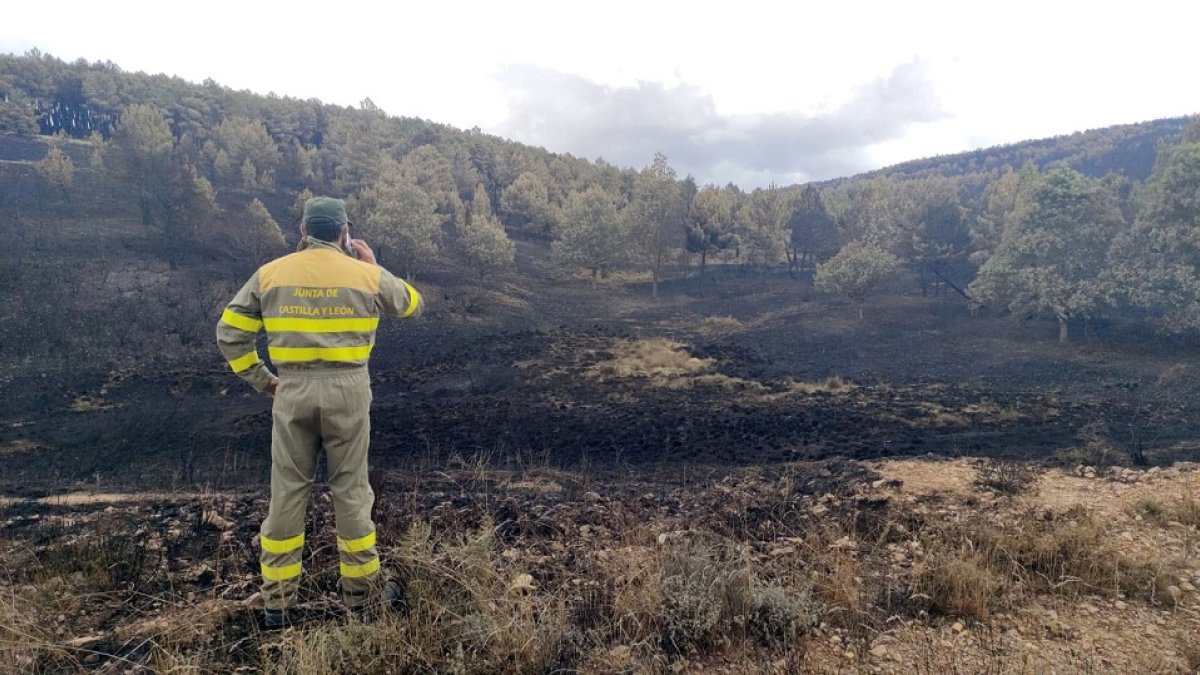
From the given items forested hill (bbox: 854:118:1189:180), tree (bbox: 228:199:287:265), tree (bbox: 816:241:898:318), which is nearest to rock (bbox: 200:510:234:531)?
tree (bbox: 228:199:287:265)

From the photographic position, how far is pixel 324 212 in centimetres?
315

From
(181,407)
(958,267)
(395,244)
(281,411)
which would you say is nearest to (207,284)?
(395,244)

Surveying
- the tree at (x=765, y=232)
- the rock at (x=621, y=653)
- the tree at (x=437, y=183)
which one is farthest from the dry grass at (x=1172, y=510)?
the tree at (x=437, y=183)

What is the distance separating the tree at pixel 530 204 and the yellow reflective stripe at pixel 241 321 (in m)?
48.7

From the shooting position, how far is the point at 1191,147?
19.3m

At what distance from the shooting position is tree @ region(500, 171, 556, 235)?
52062 millimetres

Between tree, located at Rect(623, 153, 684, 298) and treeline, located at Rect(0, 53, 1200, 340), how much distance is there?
150 mm

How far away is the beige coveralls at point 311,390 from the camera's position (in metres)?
2.90

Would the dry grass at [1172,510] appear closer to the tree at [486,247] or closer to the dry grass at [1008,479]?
the dry grass at [1008,479]

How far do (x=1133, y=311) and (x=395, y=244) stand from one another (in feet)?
110

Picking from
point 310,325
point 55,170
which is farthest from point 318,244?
point 55,170

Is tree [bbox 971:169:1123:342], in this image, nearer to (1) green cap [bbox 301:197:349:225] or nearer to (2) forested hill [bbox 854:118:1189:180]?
(1) green cap [bbox 301:197:349:225]

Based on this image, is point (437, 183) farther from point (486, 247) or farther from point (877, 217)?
point (877, 217)

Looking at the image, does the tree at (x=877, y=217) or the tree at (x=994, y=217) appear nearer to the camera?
the tree at (x=994, y=217)
